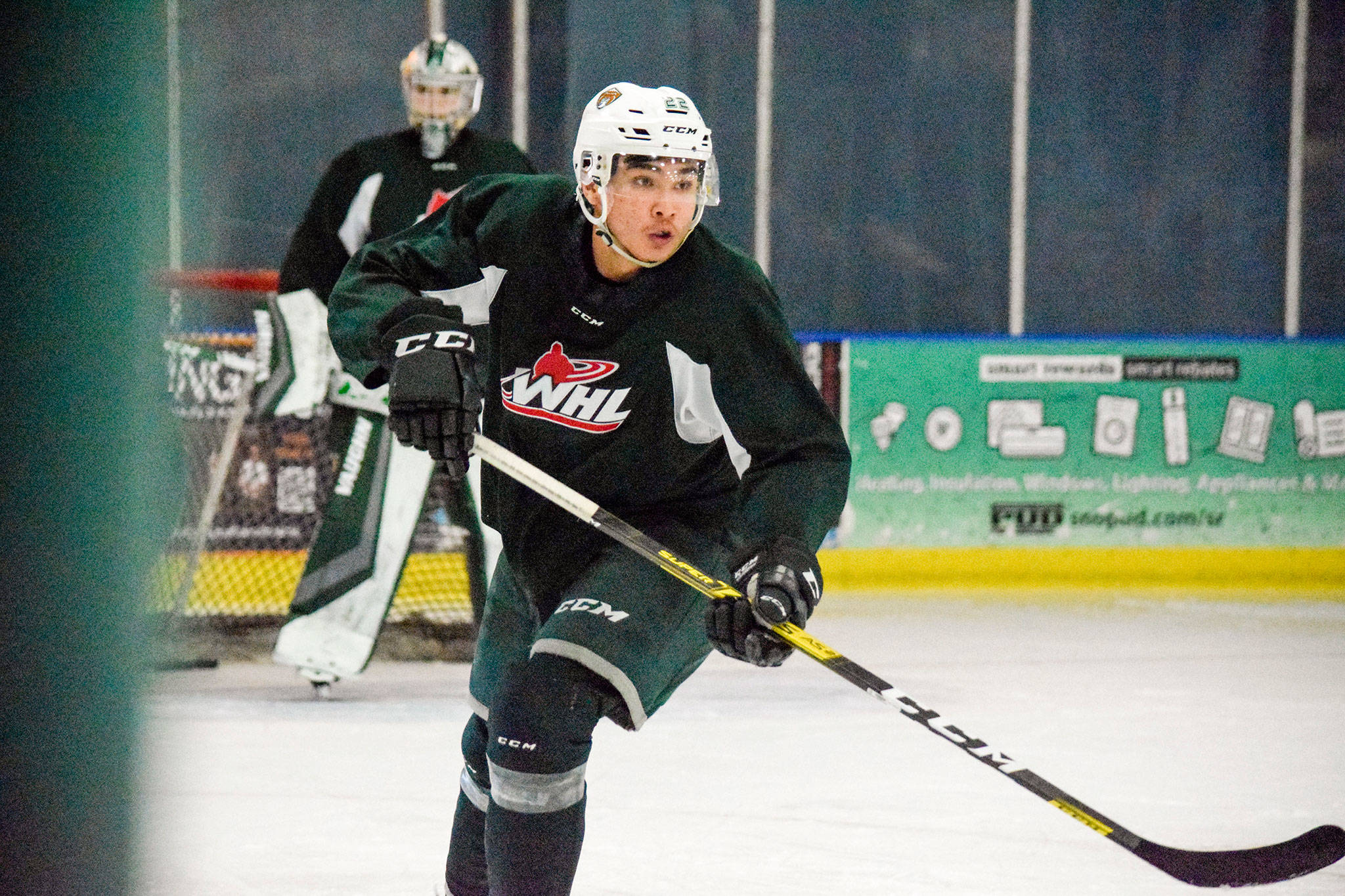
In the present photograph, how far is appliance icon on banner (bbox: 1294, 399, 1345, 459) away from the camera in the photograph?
561cm

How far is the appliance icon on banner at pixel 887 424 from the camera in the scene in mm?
5449

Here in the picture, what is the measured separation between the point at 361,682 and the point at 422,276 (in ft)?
7.31

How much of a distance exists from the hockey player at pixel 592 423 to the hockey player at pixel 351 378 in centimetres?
176

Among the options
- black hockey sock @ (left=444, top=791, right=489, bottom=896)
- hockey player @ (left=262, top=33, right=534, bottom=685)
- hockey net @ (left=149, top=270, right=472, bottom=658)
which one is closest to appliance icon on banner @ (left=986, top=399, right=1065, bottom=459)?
hockey net @ (left=149, top=270, right=472, bottom=658)

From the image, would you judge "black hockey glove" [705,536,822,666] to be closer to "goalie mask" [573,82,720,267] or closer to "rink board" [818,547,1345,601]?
"goalie mask" [573,82,720,267]

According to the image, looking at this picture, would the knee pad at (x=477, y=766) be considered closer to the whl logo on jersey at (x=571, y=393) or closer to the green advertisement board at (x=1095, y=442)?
the whl logo on jersey at (x=571, y=393)

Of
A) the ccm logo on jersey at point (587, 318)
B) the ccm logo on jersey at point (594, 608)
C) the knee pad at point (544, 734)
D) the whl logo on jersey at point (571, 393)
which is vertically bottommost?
the knee pad at point (544, 734)

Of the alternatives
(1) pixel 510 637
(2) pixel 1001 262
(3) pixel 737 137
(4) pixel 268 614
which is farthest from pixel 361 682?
Answer: (2) pixel 1001 262

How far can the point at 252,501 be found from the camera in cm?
455

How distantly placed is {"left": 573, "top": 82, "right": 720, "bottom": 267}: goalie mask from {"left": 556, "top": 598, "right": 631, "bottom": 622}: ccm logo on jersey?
40 centimetres

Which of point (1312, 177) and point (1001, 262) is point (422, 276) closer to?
point (1001, 262)

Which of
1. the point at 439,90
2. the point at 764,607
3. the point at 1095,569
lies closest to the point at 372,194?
the point at 439,90

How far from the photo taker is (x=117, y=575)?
0.90 meters

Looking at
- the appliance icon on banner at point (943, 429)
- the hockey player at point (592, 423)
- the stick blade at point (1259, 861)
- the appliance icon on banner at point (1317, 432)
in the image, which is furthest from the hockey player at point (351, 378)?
the appliance icon on banner at point (1317, 432)
